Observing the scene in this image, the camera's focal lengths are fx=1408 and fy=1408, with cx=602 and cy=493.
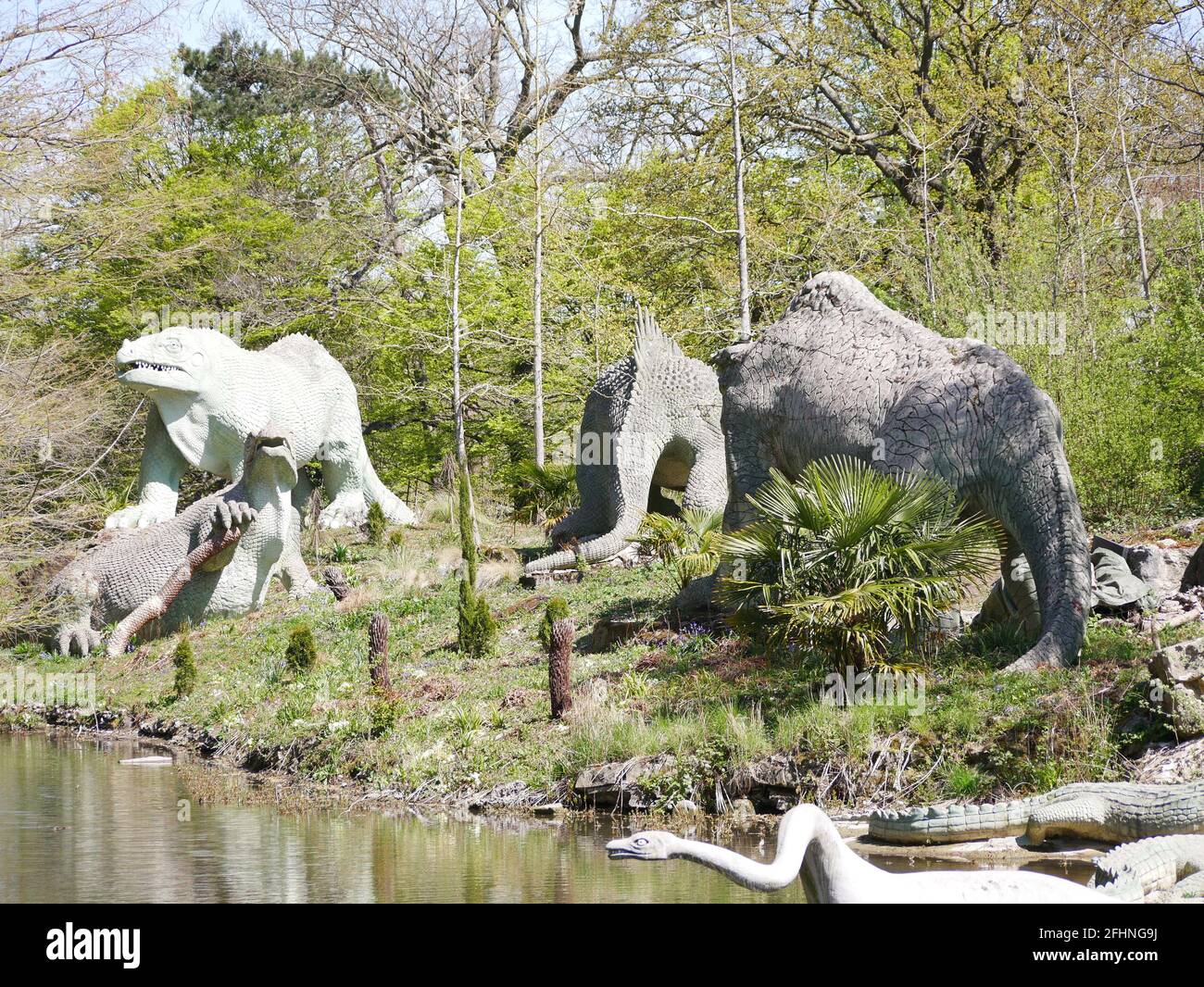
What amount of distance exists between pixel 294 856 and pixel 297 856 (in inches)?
0.9

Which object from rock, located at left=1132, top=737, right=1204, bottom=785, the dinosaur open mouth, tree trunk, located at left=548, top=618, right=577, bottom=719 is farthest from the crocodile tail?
the dinosaur open mouth

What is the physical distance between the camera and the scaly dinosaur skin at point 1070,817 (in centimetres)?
750

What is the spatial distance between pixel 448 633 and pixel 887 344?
20.3 feet

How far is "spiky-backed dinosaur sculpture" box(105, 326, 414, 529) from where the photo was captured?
20219 mm

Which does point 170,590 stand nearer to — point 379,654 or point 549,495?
point 379,654

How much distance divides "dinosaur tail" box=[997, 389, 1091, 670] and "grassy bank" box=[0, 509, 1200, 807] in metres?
0.25

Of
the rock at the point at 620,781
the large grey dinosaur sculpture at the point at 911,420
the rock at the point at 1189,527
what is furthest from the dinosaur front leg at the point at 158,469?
the rock at the point at 1189,527

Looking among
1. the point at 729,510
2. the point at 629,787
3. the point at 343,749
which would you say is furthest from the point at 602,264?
the point at 629,787

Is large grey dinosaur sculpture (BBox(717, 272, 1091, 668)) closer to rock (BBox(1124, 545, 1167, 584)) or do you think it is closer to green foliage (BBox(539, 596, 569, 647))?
rock (BBox(1124, 545, 1167, 584))

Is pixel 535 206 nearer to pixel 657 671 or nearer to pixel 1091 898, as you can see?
pixel 657 671

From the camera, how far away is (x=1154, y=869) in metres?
6.56

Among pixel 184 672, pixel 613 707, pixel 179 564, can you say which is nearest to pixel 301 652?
pixel 184 672

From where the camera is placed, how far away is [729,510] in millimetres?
12977

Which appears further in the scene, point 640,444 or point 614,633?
point 640,444
